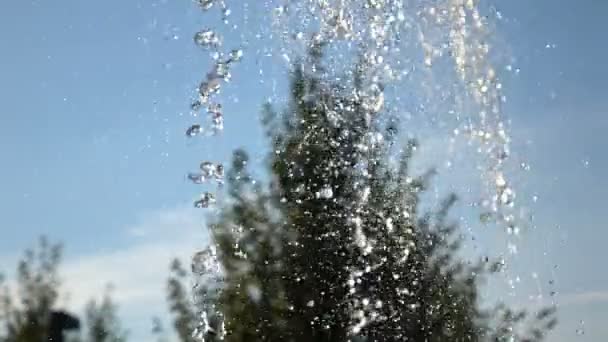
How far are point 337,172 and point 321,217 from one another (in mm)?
694

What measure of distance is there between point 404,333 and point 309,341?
1.33 metres

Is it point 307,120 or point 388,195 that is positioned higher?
point 307,120

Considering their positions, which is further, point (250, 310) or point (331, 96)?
point (331, 96)

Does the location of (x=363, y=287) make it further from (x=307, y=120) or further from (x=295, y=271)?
(x=307, y=120)

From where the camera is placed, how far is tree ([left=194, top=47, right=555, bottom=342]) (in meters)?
13.3

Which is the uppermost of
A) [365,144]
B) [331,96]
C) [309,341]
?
[331,96]

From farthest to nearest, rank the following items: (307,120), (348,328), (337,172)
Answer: (307,120) → (337,172) → (348,328)

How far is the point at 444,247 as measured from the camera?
14172 mm

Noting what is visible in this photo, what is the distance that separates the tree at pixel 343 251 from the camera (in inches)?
522

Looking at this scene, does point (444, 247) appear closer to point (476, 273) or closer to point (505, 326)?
point (476, 273)

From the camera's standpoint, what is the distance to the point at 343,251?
44.7ft

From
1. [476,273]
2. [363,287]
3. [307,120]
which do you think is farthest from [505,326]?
[307,120]

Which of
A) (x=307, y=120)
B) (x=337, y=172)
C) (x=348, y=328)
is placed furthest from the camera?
(x=307, y=120)

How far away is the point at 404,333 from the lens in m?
13.4
